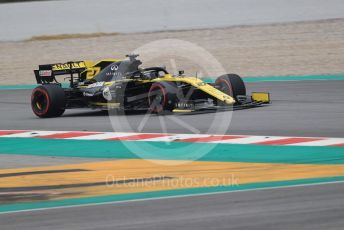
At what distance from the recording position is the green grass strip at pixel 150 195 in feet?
27.6

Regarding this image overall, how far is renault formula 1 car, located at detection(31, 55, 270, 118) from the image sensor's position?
1667 centimetres

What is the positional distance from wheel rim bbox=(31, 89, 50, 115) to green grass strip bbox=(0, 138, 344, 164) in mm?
3569

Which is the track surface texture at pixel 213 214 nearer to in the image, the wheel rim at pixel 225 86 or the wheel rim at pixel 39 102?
the wheel rim at pixel 225 86

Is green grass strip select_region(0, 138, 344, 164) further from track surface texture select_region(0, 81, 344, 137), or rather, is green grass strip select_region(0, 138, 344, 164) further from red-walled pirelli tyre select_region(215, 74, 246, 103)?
red-walled pirelli tyre select_region(215, 74, 246, 103)

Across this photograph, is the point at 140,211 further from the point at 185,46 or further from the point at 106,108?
the point at 185,46

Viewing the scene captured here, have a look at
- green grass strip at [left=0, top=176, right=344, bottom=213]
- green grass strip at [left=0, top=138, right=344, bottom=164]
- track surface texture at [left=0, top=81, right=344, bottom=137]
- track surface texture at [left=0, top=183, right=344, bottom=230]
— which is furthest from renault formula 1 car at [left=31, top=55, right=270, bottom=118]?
track surface texture at [left=0, top=183, right=344, bottom=230]

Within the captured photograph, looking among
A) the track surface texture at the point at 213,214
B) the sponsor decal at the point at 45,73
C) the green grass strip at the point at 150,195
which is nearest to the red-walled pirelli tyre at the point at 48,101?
the sponsor decal at the point at 45,73

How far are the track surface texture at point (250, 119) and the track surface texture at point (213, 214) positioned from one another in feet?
16.2

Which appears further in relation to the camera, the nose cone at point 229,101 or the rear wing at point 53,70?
the rear wing at point 53,70

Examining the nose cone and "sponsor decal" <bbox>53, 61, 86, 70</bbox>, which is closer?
the nose cone

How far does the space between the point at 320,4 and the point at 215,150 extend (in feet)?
61.5

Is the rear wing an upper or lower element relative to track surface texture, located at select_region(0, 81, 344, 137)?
upper

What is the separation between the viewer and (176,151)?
1221cm

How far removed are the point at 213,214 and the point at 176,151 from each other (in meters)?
4.64
